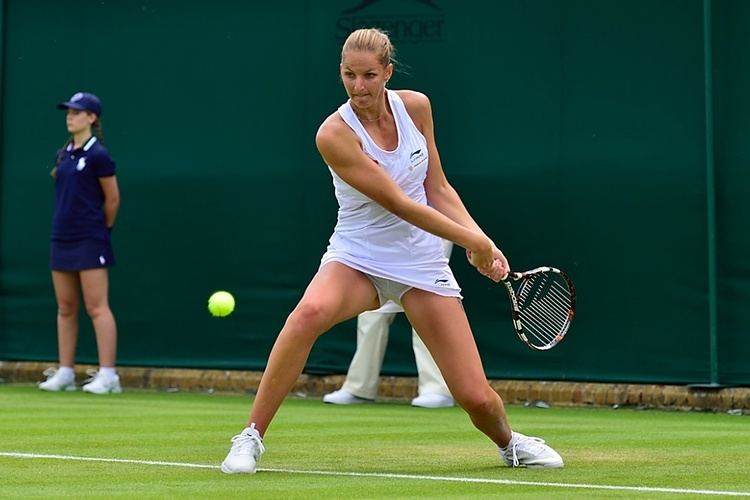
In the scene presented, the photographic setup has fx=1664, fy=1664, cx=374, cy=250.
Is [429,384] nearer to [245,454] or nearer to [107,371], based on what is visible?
[107,371]

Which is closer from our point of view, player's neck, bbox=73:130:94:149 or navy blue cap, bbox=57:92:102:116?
navy blue cap, bbox=57:92:102:116

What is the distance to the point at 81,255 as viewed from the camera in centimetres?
1148

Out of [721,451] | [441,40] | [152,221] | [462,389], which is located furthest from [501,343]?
[462,389]

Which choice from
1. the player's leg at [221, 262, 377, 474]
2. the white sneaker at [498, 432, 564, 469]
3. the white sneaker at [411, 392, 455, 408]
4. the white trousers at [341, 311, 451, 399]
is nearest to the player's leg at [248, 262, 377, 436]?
the player's leg at [221, 262, 377, 474]

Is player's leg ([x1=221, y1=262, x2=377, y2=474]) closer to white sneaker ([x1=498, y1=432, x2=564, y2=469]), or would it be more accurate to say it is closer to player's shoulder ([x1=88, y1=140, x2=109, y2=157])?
white sneaker ([x1=498, y1=432, x2=564, y2=469])

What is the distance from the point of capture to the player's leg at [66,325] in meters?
11.6

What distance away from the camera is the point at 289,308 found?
11.8m

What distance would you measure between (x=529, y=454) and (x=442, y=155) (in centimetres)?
514

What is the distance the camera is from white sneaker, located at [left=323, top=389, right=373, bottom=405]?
10.8 m

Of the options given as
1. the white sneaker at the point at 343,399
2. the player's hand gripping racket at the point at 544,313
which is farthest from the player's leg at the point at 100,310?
the player's hand gripping racket at the point at 544,313

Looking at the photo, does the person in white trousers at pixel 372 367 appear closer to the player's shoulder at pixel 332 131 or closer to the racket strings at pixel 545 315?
the racket strings at pixel 545 315

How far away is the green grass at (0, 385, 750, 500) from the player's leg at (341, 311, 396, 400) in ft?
0.77

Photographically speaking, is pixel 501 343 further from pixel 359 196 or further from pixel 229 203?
pixel 359 196

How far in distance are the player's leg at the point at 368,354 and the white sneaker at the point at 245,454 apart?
4.77 meters
